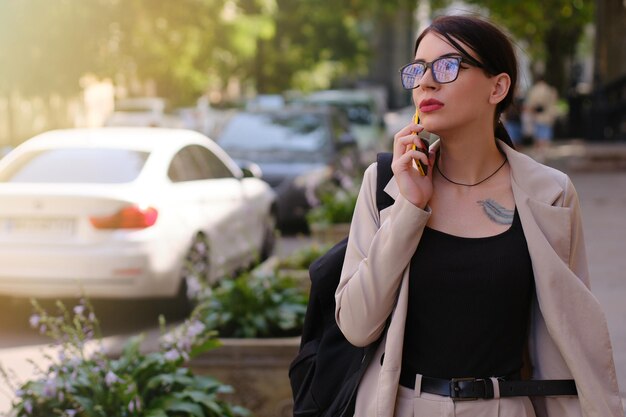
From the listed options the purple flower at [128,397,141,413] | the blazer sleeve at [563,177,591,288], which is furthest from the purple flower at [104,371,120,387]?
the blazer sleeve at [563,177,591,288]

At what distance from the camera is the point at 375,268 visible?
108 inches

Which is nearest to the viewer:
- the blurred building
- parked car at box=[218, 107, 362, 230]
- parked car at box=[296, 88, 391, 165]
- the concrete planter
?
the concrete planter

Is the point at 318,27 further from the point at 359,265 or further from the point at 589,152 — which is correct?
the point at 359,265

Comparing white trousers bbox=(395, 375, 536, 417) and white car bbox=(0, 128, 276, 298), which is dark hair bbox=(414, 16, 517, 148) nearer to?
white trousers bbox=(395, 375, 536, 417)

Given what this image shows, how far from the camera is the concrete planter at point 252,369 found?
587cm

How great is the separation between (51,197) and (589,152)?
15957 mm

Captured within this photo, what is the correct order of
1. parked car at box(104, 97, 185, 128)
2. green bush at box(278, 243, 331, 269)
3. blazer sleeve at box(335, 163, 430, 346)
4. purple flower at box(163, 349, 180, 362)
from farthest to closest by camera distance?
parked car at box(104, 97, 185, 128)
green bush at box(278, 243, 331, 269)
purple flower at box(163, 349, 180, 362)
blazer sleeve at box(335, 163, 430, 346)

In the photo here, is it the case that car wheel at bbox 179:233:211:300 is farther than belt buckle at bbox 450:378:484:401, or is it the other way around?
car wheel at bbox 179:233:211:300

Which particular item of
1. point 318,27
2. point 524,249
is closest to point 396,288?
point 524,249

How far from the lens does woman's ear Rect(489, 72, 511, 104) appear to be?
2875mm

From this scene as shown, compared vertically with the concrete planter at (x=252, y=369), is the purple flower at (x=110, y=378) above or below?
above

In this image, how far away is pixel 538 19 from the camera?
33.6 metres

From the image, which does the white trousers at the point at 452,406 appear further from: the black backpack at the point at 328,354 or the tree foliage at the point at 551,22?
the tree foliage at the point at 551,22

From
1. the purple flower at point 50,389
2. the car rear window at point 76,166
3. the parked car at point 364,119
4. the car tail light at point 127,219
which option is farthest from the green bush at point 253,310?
the parked car at point 364,119
